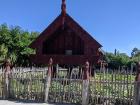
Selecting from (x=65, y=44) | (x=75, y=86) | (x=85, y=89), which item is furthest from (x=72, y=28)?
(x=85, y=89)

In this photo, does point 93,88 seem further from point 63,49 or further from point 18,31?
point 18,31

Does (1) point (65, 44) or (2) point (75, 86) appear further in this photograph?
(1) point (65, 44)

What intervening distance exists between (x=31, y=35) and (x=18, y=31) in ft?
12.5

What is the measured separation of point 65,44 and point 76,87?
17.0 feet

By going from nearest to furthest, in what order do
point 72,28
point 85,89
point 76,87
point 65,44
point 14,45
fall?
point 85,89 < point 76,87 < point 72,28 < point 65,44 < point 14,45

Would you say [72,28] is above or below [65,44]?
above

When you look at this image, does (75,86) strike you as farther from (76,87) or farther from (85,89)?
(85,89)

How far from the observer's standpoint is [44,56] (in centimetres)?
2339

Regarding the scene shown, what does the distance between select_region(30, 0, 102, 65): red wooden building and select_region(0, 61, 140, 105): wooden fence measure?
2.45 m

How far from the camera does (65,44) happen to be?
23.2m

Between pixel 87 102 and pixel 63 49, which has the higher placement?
pixel 63 49

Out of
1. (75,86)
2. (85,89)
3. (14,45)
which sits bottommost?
(85,89)

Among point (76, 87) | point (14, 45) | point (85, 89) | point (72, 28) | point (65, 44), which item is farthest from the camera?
point (14, 45)

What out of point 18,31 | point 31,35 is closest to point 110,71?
point 18,31
